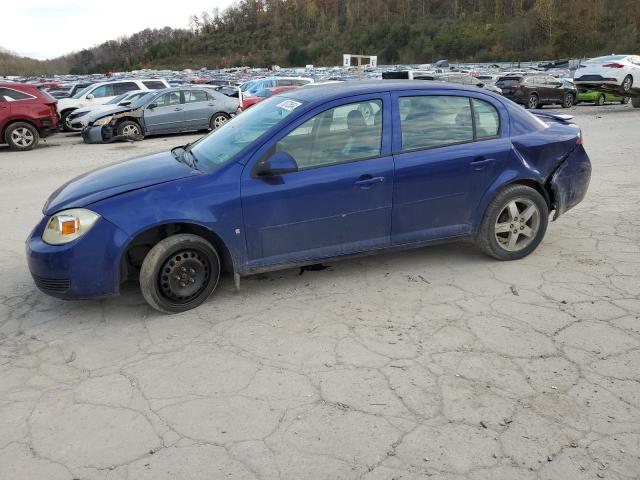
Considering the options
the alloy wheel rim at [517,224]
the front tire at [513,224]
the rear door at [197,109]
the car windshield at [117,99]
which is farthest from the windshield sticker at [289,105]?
the car windshield at [117,99]

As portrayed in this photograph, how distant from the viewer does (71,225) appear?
366cm

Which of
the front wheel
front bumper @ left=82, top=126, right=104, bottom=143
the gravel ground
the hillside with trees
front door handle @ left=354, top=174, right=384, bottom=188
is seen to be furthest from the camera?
the hillside with trees

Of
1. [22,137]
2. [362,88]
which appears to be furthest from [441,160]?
[22,137]

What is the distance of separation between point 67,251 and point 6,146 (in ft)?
43.9

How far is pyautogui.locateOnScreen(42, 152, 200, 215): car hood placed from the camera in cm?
380

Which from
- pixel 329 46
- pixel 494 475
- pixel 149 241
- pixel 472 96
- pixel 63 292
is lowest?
pixel 494 475

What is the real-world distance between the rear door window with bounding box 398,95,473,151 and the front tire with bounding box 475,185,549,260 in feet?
2.04

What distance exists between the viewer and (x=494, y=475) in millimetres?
2393

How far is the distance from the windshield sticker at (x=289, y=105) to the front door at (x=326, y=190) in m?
0.20

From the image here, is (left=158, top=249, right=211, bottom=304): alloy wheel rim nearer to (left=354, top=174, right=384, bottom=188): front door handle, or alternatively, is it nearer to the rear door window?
(left=354, top=174, right=384, bottom=188): front door handle

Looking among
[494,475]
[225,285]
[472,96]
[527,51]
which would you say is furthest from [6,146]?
[527,51]

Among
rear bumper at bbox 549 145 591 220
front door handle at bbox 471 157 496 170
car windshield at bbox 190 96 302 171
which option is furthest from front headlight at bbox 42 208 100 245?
rear bumper at bbox 549 145 591 220

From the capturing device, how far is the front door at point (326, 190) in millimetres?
3900

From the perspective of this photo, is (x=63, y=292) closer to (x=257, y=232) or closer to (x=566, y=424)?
(x=257, y=232)
